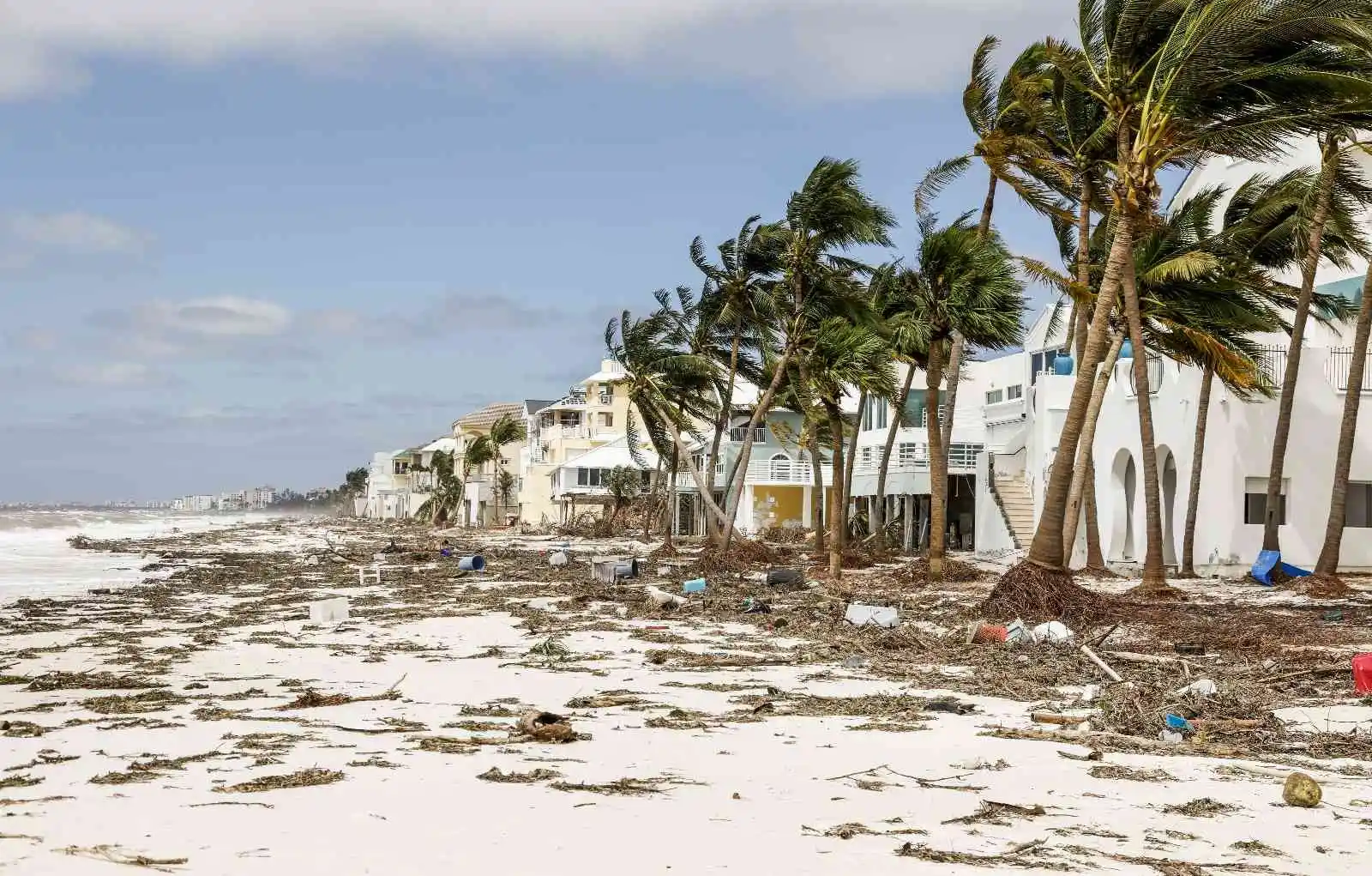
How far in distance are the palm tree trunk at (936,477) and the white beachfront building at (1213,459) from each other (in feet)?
13.3

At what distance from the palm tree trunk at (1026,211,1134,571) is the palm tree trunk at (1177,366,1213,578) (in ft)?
27.2

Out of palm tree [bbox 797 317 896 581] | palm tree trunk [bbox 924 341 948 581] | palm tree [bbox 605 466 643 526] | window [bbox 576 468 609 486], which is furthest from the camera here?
window [bbox 576 468 609 486]

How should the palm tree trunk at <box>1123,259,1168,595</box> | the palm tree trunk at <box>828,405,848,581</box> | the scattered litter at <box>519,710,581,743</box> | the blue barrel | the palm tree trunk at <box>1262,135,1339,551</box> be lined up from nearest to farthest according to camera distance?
1. the scattered litter at <box>519,710,581,743</box>
2. the palm tree trunk at <box>1123,259,1168,595</box>
3. the palm tree trunk at <box>1262,135,1339,551</box>
4. the palm tree trunk at <box>828,405,848,581</box>
5. the blue barrel

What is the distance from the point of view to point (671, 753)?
943 cm

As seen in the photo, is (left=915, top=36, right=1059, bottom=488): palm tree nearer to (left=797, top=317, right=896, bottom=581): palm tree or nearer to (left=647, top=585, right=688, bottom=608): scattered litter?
(left=797, top=317, right=896, bottom=581): palm tree

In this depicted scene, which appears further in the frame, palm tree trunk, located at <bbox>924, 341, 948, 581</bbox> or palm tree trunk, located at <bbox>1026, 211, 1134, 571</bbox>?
palm tree trunk, located at <bbox>924, 341, 948, 581</bbox>

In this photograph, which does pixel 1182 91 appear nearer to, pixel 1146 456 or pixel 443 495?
pixel 1146 456

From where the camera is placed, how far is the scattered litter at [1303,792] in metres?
7.67

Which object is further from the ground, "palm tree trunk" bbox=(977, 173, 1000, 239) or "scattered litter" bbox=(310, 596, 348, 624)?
"palm tree trunk" bbox=(977, 173, 1000, 239)

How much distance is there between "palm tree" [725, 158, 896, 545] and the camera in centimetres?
3303

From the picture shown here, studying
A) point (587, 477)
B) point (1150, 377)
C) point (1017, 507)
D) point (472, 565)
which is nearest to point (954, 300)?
point (1150, 377)

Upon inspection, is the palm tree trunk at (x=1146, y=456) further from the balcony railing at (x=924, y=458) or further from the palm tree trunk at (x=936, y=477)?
the balcony railing at (x=924, y=458)

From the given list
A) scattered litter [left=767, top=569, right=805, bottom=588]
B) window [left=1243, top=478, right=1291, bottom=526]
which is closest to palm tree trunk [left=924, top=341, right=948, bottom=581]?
scattered litter [left=767, top=569, right=805, bottom=588]

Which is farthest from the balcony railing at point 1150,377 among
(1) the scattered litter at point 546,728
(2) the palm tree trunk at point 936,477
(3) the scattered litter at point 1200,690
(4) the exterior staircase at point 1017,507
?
(1) the scattered litter at point 546,728
